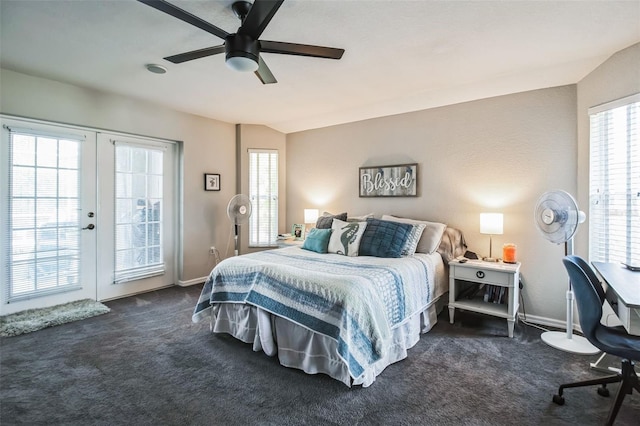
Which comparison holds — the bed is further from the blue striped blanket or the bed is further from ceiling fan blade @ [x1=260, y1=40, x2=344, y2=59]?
ceiling fan blade @ [x1=260, y1=40, x2=344, y2=59]

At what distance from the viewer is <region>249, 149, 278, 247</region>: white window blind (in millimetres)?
5043

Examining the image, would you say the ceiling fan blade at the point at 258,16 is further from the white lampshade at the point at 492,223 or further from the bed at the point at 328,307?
the white lampshade at the point at 492,223

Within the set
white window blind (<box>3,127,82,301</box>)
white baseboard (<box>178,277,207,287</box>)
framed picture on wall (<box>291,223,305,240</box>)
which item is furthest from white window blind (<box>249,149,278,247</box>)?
white window blind (<box>3,127,82,301</box>)

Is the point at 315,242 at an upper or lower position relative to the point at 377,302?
upper

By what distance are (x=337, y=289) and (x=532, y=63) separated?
2.61 m

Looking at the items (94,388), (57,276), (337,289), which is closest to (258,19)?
(337,289)

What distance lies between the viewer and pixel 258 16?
1.69 m

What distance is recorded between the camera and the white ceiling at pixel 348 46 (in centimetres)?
201

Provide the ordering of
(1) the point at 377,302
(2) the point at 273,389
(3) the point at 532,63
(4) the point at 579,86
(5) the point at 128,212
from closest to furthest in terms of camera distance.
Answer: (2) the point at 273,389 → (1) the point at 377,302 → (3) the point at 532,63 → (4) the point at 579,86 → (5) the point at 128,212

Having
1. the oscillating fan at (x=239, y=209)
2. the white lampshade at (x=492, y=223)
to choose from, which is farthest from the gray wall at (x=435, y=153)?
the oscillating fan at (x=239, y=209)

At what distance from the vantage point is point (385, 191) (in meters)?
4.12

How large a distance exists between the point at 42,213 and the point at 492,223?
4.71 meters

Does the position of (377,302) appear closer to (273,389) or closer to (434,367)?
(434,367)

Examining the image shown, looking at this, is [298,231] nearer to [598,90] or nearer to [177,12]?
[177,12]
